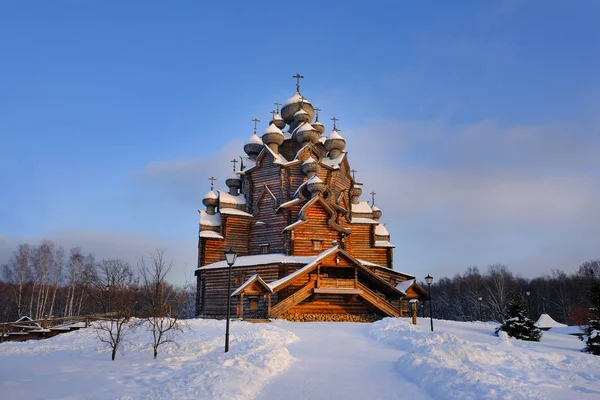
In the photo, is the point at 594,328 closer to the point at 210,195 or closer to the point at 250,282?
the point at 250,282

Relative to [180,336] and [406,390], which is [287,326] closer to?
[180,336]

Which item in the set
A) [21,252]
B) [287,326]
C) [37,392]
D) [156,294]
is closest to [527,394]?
[37,392]

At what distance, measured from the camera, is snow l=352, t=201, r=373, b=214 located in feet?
119

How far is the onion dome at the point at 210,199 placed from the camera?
3456 centimetres

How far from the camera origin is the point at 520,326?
20.2 meters

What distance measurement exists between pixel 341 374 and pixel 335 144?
96.1ft

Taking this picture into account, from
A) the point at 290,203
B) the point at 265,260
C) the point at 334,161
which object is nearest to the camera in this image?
the point at 265,260

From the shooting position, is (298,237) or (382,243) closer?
(298,237)

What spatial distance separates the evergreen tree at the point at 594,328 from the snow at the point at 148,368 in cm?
1230

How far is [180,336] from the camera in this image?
15.8 m

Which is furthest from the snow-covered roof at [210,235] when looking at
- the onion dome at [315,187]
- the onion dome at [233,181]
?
the onion dome at [315,187]

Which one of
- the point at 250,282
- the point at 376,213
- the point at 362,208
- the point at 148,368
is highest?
the point at 362,208

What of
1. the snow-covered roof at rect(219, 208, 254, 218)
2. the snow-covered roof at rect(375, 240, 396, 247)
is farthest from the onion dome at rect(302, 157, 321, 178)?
the snow-covered roof at rect(375, 240, 396, 247)

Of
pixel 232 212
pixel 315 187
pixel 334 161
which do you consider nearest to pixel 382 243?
pixel 334 161
